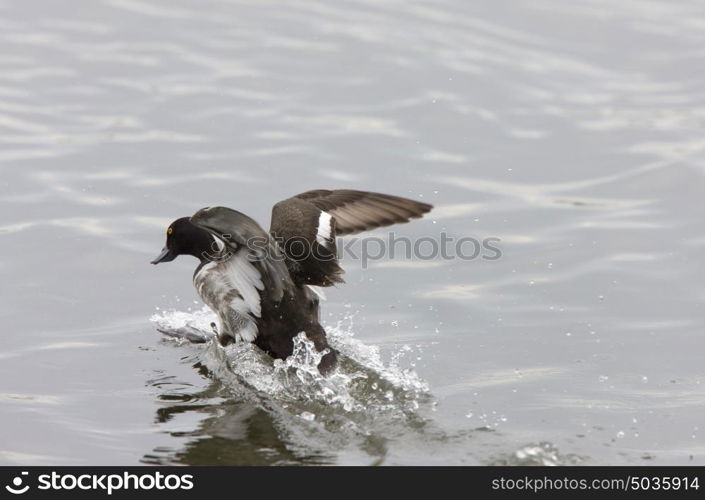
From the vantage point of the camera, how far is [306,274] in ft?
23.6

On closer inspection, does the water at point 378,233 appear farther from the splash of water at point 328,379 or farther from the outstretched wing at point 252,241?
the outstretched wing at point 252,241

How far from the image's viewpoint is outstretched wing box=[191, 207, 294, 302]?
6.07 metres

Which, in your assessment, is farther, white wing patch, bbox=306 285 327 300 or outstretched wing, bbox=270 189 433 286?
white wing patch, bbox=306 285 327 300

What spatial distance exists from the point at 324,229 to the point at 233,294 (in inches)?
29.6

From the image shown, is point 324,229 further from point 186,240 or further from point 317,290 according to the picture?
point 186,240

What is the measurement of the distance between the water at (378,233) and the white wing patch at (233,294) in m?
0.24

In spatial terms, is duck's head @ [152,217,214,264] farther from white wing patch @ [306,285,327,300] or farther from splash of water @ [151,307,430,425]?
white wing patch @ [306,285,327,300]

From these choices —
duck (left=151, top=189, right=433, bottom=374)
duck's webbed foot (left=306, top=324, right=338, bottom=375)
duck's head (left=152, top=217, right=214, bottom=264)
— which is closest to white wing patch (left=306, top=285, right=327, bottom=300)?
duck (left=151, top=189, right=433, bottom=374)

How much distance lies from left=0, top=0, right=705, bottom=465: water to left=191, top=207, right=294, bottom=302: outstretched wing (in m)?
0.55

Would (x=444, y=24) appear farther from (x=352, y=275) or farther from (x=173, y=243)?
(x=173, y=243)

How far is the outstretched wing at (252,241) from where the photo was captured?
19.9ft

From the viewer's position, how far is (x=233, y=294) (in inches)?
279

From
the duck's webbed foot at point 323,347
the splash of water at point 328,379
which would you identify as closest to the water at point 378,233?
the splash of water at point 328,379
